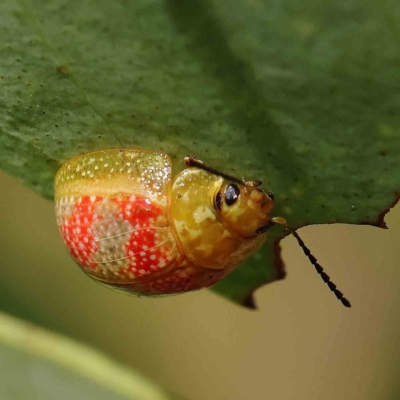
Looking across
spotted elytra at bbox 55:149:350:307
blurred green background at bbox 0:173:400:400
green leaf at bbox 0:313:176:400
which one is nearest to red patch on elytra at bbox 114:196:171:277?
spotted elytra at bbox 55:149:350:307

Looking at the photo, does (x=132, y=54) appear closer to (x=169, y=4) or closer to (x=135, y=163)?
(x=169, y=4)

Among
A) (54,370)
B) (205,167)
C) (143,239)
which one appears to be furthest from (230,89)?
(54,370)

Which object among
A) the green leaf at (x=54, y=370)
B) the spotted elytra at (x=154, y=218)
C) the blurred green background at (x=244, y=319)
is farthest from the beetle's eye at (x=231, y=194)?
the blurred green background at (x=244, y=319)

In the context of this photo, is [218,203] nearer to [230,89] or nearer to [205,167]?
[205,167]

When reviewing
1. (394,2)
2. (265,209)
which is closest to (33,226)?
(265,209)

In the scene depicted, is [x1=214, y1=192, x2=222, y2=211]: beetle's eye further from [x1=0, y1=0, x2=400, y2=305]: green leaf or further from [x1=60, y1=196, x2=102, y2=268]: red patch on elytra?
[x1=60, y1=196, x2=102, y2=268]: red patch on elytra

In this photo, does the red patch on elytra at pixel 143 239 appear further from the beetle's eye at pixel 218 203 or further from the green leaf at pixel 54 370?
the green leaf at pixel 54 370

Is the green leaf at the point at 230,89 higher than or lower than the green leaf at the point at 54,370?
higher
